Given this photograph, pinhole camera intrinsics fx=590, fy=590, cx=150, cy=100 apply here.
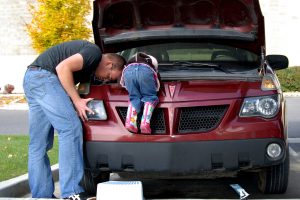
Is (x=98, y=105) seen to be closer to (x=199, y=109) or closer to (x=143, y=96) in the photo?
(x=143, y=96)

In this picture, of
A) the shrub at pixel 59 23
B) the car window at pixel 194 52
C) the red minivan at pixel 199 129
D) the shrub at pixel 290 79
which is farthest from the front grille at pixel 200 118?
the shrub at pixel 290 79

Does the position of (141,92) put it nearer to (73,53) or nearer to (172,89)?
(172,89)

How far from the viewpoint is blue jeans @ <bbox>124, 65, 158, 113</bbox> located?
15.2 feet

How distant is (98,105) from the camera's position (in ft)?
16.0

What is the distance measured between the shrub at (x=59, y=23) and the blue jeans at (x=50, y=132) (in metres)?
13.4

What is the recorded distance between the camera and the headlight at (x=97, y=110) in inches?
190

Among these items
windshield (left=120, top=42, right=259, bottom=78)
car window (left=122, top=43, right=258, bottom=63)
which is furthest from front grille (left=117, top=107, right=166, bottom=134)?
car window (left=122, top=43, right=258, bottom=63)

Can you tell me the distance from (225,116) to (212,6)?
1.48 metres

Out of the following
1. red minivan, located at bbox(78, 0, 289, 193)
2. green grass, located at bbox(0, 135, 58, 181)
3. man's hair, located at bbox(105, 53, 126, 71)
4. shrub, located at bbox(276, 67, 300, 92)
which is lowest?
shrub, located at bbox(276, 67, 300, 92)

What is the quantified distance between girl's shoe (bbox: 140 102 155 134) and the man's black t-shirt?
580 mm

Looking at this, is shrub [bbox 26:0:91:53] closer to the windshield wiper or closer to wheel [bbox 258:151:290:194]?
the windshield wiper

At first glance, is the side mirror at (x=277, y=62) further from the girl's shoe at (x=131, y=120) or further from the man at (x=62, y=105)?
the girl's shoe at (x=131, y=120)

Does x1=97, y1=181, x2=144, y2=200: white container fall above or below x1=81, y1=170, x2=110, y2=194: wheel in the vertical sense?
above

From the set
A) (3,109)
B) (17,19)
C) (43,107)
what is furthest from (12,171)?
(17,19)
